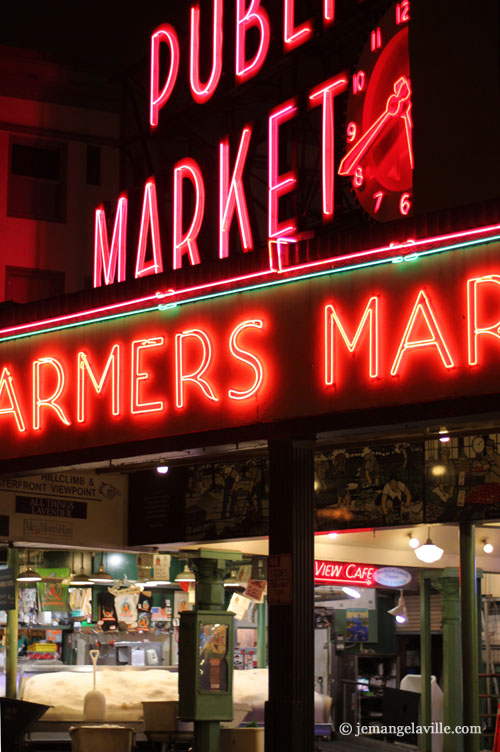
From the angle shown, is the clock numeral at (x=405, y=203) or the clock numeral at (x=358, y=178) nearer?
the clock numeral at (x=405, y=203)

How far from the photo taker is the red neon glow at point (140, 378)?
1197 centimetres

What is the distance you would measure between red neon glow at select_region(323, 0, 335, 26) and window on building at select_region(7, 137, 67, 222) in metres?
11.1

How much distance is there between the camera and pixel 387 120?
1457 centimetres

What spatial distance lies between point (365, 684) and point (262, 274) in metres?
15.1

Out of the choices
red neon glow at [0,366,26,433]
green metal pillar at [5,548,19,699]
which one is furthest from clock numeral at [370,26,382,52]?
green metal pillar at [5,548,19,699]

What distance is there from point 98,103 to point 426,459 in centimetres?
1486

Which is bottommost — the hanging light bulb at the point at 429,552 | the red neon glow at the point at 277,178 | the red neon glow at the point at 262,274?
the hanging light bulb at the point at 429,552

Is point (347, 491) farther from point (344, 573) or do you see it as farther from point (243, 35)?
point (243, 35)

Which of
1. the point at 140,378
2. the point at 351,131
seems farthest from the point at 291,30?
the point at 140,378

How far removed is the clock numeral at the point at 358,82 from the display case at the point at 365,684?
44.0ft

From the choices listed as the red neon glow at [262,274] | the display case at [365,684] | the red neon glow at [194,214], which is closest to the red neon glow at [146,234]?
the red neon glow at [194,214]

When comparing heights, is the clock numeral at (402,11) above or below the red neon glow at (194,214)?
above

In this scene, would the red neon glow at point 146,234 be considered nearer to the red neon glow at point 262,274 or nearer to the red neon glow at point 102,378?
the red neon glow at point 262,274

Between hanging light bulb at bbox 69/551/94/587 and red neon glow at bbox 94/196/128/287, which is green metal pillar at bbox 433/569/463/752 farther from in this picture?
red neon glow at bbox 94/196/128/287
